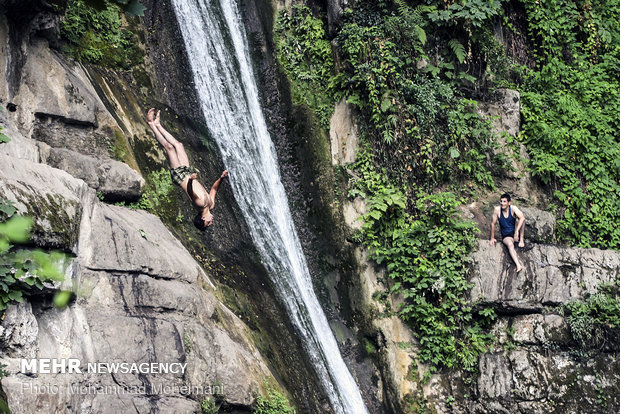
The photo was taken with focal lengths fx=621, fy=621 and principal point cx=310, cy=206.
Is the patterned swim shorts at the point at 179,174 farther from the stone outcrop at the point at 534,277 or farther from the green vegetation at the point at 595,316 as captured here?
the green vegetation at the point at 595,316

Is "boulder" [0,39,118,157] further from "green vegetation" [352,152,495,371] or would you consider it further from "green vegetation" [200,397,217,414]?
"green vegetation" [352,152,495,371]

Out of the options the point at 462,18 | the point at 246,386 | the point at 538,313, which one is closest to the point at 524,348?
the point at 538,313

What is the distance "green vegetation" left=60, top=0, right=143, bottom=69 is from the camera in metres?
9.54

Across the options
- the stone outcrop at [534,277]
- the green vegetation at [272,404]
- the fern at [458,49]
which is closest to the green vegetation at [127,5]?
the green vegetation at [272,404]

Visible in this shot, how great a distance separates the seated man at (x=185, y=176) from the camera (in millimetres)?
8867

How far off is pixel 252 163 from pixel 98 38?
10.7 feet

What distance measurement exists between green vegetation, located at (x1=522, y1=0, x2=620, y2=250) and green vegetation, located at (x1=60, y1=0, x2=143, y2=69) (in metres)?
7.72

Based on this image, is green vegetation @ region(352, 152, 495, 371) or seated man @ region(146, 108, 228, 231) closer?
seated man @ region(146, 108, 228, 231)

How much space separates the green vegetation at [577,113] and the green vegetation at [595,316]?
1393mm

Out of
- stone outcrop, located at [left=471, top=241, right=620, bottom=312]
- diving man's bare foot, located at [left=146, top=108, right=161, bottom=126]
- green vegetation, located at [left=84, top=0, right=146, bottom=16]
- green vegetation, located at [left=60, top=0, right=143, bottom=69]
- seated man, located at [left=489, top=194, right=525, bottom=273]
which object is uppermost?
green vegetation, located at [left=60, top=0, right=143, bottom=69]

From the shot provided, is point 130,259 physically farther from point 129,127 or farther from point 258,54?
point 258,54

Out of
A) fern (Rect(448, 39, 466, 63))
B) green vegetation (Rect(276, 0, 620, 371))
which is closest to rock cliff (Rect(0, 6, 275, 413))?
green vegetation (Rect(276, 0, 620, 371))

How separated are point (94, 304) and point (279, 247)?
433cm

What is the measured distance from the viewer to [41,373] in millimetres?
5344
